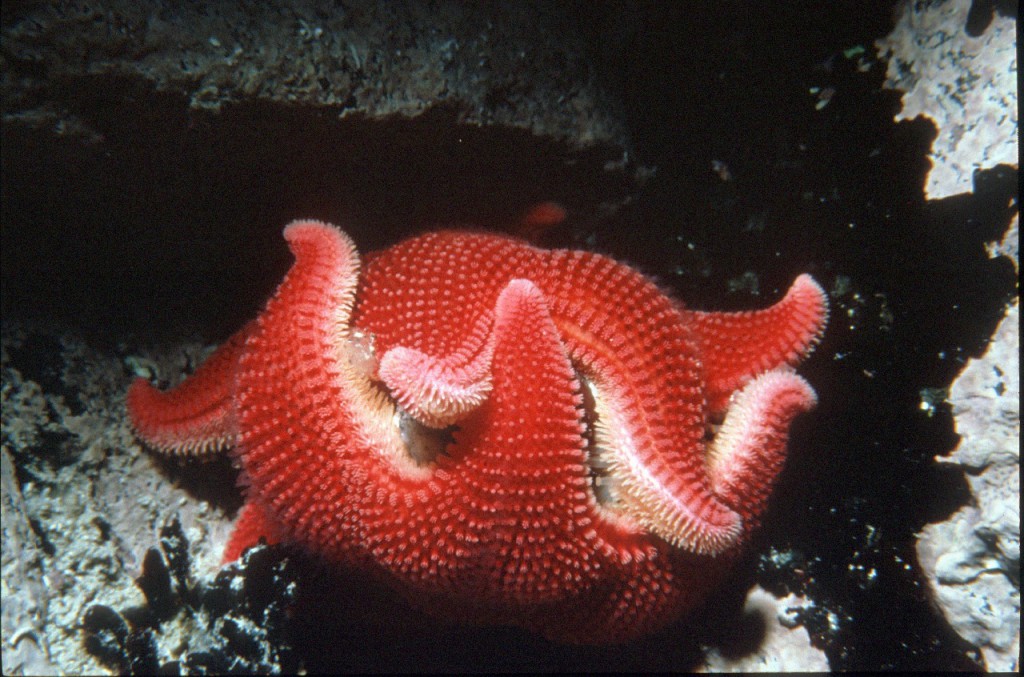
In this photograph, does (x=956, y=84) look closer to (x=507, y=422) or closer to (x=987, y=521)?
(x=987, y=521)

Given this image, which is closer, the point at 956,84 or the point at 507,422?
the point at 507,422

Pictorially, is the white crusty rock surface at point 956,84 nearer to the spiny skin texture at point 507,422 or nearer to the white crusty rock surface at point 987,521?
the white crusty rock surface at point 987,521

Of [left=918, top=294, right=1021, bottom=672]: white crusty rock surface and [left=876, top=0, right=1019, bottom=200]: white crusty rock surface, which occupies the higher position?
[left=876, top=0, right=1019, bottom=200]: white crusty rock surface

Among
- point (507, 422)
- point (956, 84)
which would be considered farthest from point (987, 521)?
point (507, 422)

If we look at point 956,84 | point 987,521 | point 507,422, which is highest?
point 956,84

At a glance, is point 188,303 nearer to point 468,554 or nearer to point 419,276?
point 419,276

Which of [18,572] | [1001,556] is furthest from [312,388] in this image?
[1001,556]

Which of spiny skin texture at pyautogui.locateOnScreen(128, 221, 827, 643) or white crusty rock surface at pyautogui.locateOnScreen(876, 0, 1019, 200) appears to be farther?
white crusty rock surface at pyautogui.locateOnScreen(876, 0, 1019, 200)

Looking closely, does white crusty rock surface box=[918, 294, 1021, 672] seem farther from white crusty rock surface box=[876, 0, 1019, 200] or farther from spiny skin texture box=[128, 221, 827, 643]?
spiny skin texture box=[128, 221, 827, 643]

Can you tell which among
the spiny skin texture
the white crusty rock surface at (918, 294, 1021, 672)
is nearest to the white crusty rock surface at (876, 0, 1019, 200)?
the white crusty rock surface at (918, 294, 1021, 672)
